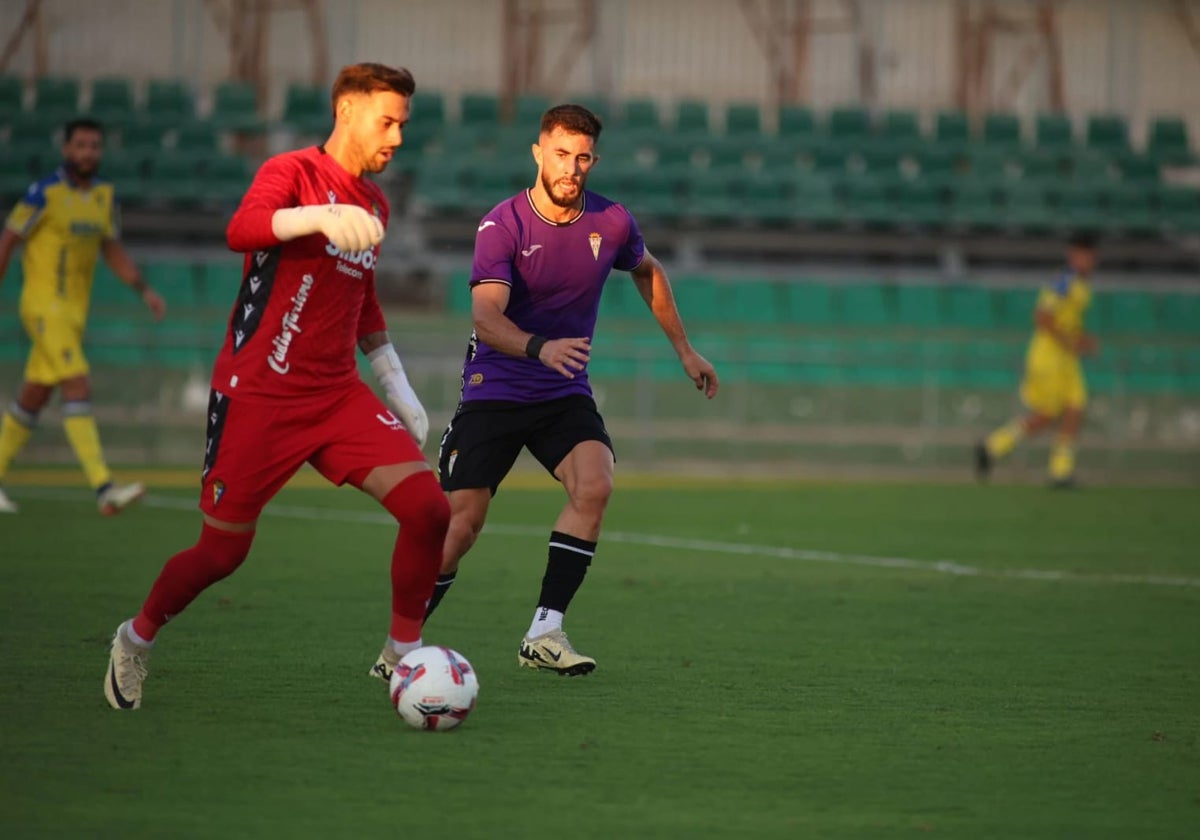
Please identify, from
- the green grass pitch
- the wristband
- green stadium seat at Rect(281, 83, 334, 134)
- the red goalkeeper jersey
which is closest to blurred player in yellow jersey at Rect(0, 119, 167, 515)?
the green grass pitch

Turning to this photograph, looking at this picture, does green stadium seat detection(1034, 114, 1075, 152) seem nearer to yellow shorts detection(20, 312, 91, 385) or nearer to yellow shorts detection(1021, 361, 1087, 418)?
yellow shorts detection(1021, 361, 1087, 418)

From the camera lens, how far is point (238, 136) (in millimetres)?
26453

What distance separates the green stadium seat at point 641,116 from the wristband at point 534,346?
20545mm

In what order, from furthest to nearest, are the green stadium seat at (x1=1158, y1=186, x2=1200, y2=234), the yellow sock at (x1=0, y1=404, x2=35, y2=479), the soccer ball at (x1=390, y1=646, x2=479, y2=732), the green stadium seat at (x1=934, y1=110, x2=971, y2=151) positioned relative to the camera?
the green stadium seat at (x1=934, y1=110, x2=971, y2=151), the green stadium seat at (x1=1158, y1=186, x2=1200, y2=234), the yellow sock at (x1=0, y1=404, x2=35, y2=479), the soccer ball at (x1=390, y1=646, x2=479, y2=732)

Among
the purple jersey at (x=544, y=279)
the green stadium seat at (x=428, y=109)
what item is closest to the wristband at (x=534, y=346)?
the purple jersey at (x=544, y=279)

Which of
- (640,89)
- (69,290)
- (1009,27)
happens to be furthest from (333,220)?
(1009,27)

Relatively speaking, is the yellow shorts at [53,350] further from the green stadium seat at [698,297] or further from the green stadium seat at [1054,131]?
the green stadium seat at [1054,131]

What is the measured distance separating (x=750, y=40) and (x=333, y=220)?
84.9 feet

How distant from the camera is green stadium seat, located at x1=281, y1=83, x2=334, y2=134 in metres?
25.4

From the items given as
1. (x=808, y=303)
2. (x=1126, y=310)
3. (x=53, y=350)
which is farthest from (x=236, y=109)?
(x=53, y=350)

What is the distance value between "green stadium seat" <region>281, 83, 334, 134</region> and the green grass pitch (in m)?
13.5

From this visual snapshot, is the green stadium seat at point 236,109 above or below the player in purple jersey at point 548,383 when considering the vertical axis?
above

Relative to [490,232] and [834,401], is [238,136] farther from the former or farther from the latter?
[490,232]

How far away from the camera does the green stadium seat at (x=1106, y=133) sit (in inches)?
1133
